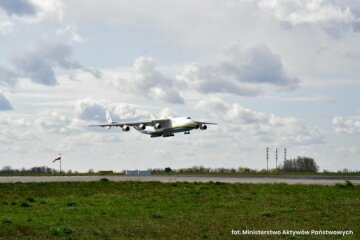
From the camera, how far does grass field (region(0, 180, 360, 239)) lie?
69.3 feet

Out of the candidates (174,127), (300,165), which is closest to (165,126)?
(174,127)

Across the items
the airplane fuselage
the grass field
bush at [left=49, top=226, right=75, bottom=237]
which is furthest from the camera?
the airplane fuselage

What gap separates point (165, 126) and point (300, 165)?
4678 centimetres

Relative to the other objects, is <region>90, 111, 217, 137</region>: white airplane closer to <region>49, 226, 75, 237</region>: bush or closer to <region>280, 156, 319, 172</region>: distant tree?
<region>280, 156, 319, 172</region>: distant tree

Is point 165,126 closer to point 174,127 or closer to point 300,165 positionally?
point 174,127

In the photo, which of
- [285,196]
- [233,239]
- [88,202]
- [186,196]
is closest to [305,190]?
[285,196]

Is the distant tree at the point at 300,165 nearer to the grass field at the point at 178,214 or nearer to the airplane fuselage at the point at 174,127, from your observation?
the airplane fuselage at the point at 174,127

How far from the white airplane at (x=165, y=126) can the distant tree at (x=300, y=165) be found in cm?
3017

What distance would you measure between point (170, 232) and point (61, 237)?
382 centimetres

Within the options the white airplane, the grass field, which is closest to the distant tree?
the white airplane

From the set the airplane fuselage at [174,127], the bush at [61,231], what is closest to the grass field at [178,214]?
the bush at [61,231]

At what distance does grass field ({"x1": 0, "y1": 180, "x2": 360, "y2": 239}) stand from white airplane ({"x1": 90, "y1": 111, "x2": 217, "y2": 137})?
58.9 m

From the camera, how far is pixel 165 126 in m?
104

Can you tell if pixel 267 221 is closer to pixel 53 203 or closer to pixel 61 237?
pixel 61 237
